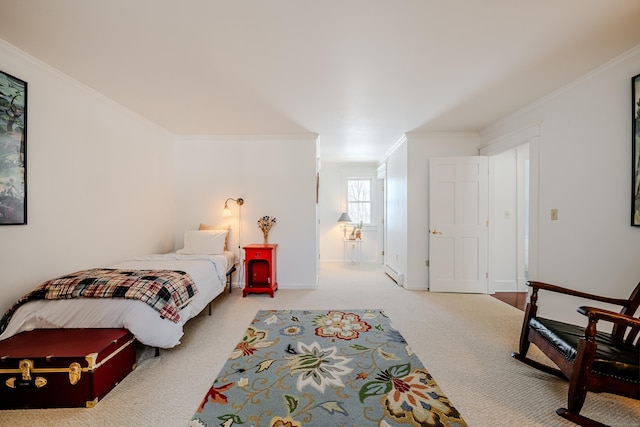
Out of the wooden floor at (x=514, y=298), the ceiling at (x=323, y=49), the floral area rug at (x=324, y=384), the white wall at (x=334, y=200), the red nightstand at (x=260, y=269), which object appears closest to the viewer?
the floral area rug at (x=324, y=384)

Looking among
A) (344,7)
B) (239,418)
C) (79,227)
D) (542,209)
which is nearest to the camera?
(239,418)

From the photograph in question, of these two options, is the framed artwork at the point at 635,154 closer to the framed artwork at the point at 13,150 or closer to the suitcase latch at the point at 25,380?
the suitcase latch at the point at 25,380

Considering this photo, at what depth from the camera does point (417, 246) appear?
4.31m

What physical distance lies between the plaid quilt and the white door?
139 inches

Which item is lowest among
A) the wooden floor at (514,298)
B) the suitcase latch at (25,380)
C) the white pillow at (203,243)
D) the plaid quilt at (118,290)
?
the wooden floor at (514,298)

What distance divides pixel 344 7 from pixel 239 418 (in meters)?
2.57

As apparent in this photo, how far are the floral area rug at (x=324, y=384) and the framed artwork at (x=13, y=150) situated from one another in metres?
2.10

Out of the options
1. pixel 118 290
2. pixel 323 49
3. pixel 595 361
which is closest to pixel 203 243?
pixel 118 290

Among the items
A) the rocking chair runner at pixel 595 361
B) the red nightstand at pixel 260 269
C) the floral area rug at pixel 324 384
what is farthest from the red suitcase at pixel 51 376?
the rocking chair runner at pixel 595 361

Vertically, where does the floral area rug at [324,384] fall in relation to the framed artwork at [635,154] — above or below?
below

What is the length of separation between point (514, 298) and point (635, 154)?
2476 millimetres

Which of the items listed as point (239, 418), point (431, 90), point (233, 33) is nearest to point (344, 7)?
point (233, 33)

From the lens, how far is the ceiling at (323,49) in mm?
1702

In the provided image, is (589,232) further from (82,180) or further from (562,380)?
(82,180)
